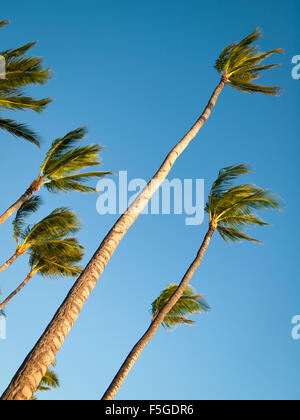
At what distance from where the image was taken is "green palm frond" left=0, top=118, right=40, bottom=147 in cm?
955

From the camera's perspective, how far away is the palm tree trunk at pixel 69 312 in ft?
10.6

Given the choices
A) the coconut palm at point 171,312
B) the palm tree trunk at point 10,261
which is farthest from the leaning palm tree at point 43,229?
the coconut palm at point 171,312

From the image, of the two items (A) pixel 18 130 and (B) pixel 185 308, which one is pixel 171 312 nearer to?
(B) pixel 185 308

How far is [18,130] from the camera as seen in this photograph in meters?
9.71

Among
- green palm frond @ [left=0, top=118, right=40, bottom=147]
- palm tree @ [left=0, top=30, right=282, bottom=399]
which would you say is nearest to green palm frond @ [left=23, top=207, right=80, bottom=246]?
green palm frond @ [left=0, top=118, right=40, bottom=147]

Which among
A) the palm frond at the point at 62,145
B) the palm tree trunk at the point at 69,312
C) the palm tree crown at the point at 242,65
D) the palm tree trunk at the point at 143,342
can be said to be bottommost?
the palm tree trunk at the point at 143,342

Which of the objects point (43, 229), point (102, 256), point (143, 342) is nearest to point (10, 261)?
point (43, 229)

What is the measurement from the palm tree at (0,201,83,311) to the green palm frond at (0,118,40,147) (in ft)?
12.0

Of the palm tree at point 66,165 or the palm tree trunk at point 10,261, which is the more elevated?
the palm tree at point 66,165

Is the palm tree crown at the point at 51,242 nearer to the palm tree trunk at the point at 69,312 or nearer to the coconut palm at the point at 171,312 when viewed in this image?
the coconut palm at the point at 171,312

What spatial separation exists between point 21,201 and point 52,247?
3042mm

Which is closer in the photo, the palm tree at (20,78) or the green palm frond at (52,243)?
the palm tree at (20,78)
